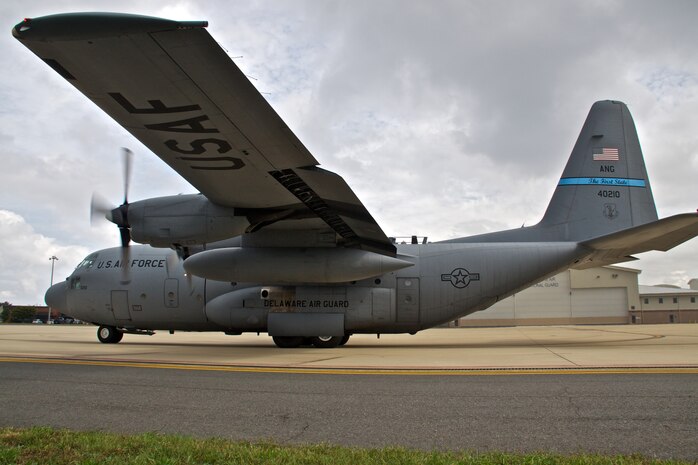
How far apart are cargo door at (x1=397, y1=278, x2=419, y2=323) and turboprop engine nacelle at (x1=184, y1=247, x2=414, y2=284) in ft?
4.70

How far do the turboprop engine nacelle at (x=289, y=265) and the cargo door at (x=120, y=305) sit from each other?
4552mm

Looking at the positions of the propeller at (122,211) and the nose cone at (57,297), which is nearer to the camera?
the propeller at (122,211)

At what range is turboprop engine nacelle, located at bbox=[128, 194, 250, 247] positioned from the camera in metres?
14.5

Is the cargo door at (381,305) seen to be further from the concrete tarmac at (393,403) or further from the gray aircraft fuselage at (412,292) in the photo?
the concrete tarmac at (393,403)

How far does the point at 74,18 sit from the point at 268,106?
338cm

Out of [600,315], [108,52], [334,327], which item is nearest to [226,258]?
[334,327]

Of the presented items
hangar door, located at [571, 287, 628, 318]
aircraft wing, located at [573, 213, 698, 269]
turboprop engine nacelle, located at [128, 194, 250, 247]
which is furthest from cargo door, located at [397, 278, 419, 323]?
hangar door, located at [571, 287, 628, 318]

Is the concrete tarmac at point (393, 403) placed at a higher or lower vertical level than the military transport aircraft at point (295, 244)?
lower

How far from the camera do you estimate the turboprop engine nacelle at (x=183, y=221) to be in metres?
14.5

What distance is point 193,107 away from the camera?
10.1 m

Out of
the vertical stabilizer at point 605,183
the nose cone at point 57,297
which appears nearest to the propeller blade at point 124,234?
the nose cone at point 57,297

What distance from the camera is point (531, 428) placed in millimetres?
5523

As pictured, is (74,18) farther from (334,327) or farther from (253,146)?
(334,327)

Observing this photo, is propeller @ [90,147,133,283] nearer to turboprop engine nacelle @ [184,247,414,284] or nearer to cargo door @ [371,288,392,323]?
turboprop engine nacelle @ [184,247,414,284]
